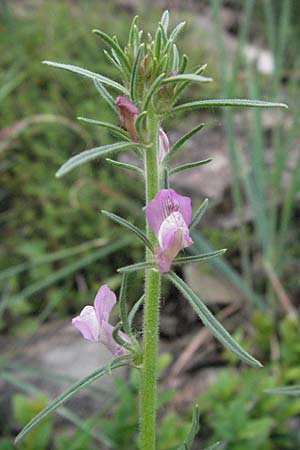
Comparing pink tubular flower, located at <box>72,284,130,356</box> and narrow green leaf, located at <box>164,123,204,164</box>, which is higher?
narrow green leaf, located at <box>164,123,204,164</box>

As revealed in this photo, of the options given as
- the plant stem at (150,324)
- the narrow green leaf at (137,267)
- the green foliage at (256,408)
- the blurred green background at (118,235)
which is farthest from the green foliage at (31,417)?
the narrow green leaf at (137,267)

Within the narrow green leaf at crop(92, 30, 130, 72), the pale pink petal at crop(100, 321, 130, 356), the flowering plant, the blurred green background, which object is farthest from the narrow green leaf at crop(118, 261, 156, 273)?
the blurred green background

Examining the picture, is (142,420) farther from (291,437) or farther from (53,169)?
(53,169)

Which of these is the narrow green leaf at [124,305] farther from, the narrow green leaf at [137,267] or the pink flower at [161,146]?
the pink flower at [161,146]

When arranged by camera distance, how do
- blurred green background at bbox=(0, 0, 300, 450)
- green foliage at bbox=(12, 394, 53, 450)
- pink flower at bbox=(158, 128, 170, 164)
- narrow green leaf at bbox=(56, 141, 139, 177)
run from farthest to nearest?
1. blurred green background at bbox=(0, 0, 300, 450)
2. green foliage at bbox=(12, 394, 53, 450)
3. pink flower at bbox=(158, 128, 170, 164)
4. narrow green leaf at bbox=(56, 141, 139, 177)

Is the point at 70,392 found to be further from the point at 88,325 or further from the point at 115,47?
the point at 115,47

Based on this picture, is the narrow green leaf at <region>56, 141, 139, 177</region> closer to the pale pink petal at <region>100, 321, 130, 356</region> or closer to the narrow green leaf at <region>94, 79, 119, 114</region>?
the narrow green leaf at <region>94, 79, 119, 114</region>
